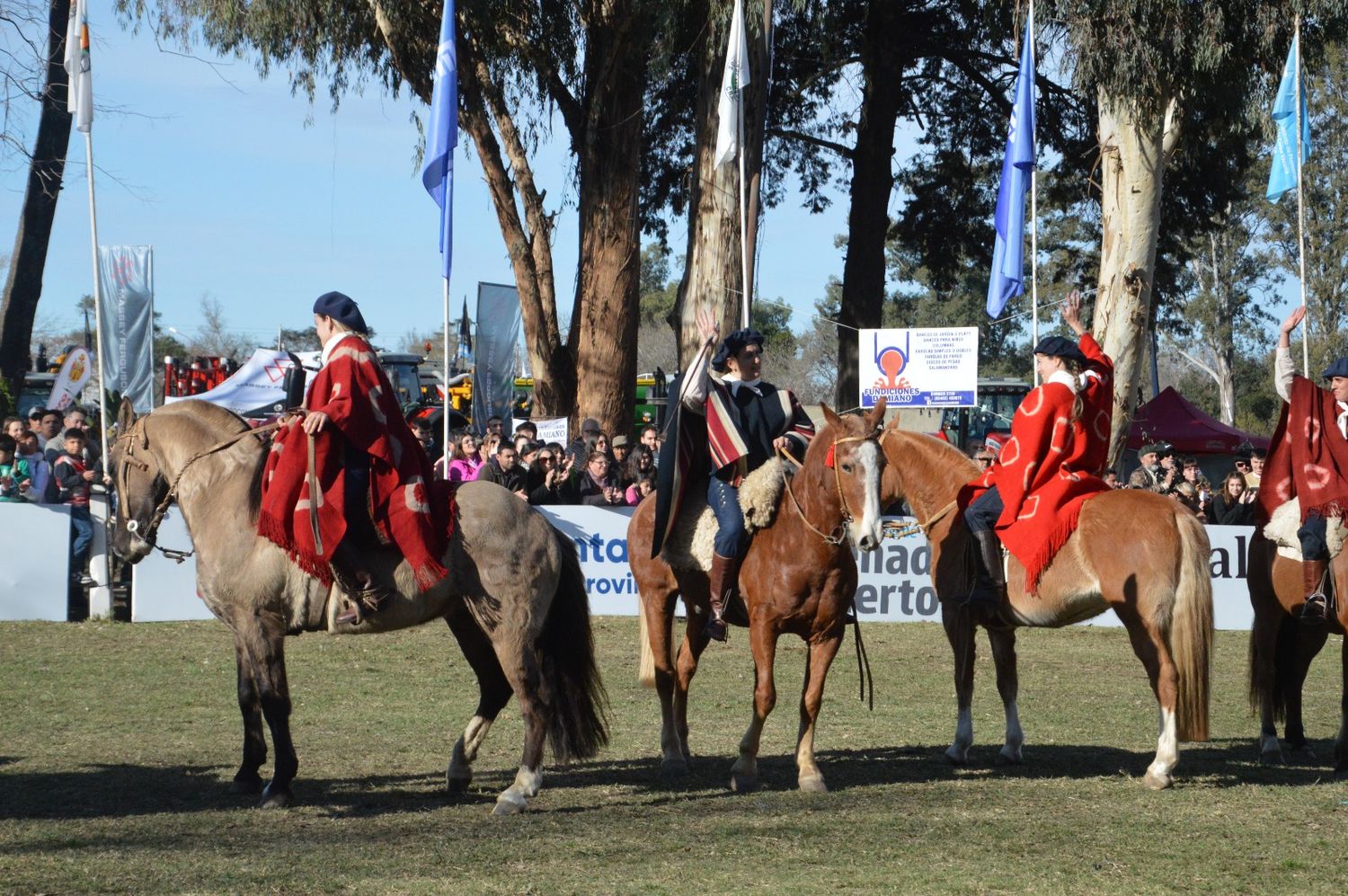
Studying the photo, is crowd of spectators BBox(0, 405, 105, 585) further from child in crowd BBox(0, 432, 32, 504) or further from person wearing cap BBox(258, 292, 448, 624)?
person wearing cap BBox(258, 292, 448, 624)

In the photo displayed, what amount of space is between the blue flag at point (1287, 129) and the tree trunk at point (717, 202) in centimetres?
636

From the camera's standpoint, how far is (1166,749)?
27.2 ft

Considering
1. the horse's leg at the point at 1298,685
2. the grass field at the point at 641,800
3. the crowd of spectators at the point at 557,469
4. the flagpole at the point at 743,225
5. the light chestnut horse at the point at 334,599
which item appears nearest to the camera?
the grass field at the point at 641,800

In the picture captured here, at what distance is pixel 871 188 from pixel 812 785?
18395 millimetres

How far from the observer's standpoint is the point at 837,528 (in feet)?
26.2

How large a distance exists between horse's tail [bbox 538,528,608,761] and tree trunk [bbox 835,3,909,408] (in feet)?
54.1

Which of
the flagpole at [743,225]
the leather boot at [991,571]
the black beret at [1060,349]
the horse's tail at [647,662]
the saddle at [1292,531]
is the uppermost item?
the flagpole at [743,225]

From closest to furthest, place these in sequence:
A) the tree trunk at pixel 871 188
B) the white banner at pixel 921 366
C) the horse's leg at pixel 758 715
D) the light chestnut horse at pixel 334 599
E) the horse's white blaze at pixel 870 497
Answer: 1. the horse's white blaze at pixel 870 497
2. the light chestnut horse at pixel 334 599
3. the horse's leg at pixel 758 715
4. the white banner at pixel 921 366
5. the tree trunk at pixel 871 188

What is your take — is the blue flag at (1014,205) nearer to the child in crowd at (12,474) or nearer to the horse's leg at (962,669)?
the horse's leg at (962,669)

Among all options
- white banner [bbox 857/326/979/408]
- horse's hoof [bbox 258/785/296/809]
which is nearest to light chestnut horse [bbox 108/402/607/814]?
horse's hoof [bbox 258/785/296/809]

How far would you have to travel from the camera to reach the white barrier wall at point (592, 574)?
601 inches

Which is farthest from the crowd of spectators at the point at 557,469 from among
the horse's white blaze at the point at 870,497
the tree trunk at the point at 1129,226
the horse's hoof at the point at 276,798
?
the horse's white blaze at the point at 870,497

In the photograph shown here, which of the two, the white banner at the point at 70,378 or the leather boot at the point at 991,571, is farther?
the white banner at the point at 70,378

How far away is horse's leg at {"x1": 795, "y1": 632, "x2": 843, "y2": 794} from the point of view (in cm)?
812
